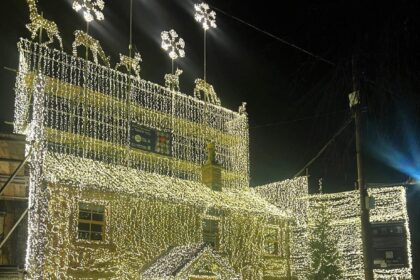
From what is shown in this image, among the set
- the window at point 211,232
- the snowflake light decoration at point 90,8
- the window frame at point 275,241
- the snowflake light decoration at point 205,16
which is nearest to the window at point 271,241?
the window frame at point 275,241

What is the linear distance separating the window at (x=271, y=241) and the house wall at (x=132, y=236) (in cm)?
59

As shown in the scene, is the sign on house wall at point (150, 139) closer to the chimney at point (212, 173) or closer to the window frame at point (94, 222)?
the chimney at point (212, 173)

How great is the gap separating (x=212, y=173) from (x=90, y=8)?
27.4 feet

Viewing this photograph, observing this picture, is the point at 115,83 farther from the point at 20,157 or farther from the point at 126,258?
the point at 126,258

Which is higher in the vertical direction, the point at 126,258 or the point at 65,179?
the point at 65,179

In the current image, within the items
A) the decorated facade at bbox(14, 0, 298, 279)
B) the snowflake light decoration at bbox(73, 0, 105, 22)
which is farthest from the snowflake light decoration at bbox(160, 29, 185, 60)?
the snowflake light decoration at bbox(73, 0, 105, 22)

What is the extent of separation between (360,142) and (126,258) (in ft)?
29.6

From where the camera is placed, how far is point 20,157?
17422 mm

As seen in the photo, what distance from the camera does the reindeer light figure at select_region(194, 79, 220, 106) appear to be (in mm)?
23844

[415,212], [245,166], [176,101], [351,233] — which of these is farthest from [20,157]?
[415,212]

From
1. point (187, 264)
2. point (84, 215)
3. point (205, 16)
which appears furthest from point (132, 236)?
point (205, 16)

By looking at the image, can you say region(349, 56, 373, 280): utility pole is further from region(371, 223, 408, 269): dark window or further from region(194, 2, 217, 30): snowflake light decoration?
region(194, 2, 217, 30): snowflake light decoration

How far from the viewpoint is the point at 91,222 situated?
1733cm

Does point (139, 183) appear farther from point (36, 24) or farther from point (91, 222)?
point (36, 24)
